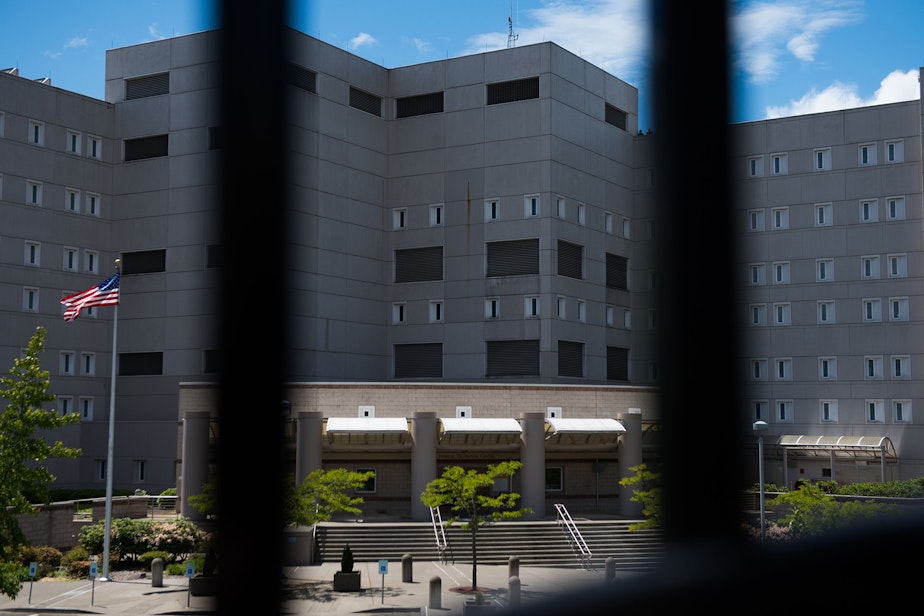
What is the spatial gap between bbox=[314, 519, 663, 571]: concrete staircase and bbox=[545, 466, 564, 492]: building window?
16.8 feet

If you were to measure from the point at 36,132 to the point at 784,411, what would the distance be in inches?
1559

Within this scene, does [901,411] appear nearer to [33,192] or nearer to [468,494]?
[468,494]

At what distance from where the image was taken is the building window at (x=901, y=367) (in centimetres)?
5025

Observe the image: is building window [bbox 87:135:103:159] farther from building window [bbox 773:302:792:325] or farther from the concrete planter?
building window [bbox 773:302:792:325]

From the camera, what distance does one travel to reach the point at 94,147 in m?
51.9

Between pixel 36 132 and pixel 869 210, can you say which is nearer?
pixel 36 132

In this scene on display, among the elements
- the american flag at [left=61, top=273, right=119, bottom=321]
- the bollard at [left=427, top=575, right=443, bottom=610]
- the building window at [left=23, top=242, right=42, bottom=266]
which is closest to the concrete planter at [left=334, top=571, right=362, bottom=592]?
the bollard at [left=427, top=575, right=443, bottom=610]

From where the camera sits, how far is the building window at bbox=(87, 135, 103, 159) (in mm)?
51625

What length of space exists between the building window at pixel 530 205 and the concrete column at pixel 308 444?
17.4 m

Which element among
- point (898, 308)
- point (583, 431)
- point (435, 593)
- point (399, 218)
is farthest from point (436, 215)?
point (435, 593)

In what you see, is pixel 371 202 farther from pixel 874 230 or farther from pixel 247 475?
pixel 247 475

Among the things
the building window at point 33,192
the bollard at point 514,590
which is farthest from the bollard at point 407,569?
the building window at point 33,192

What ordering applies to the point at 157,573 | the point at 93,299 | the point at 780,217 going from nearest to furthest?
the point at 157,573 < the point at 93,299 < the point at 780,217

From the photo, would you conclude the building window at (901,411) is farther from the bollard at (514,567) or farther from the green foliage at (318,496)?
the green foliage at (318,496)
